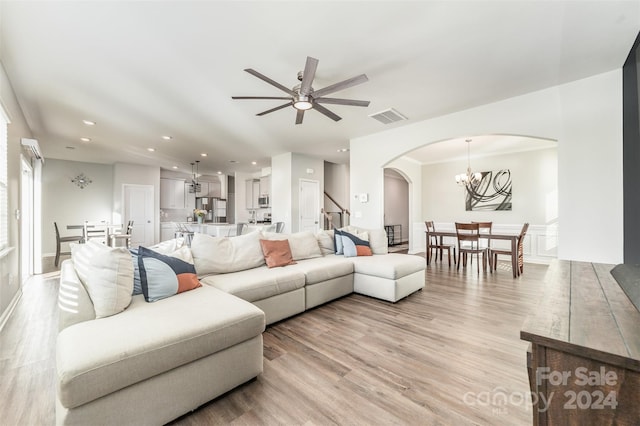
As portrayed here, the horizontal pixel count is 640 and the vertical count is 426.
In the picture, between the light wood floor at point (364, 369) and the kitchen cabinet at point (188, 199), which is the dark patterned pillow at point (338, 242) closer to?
the light wood floor at point (364, 369)

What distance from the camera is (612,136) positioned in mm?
3016

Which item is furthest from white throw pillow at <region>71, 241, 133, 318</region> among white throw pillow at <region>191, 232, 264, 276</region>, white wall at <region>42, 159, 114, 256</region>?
white wall at <region>42, 159, 114, 256</region>

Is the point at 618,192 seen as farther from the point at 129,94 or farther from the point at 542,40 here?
the point at 129,94

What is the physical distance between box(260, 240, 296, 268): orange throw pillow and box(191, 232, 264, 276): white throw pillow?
0.23 ft

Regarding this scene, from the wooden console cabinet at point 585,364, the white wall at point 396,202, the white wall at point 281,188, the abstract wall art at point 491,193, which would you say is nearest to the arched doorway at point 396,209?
the white wall at point 396,202

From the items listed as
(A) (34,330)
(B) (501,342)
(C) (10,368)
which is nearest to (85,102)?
(A) (34,330)

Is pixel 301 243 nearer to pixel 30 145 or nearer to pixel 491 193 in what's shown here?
pixel 30 145

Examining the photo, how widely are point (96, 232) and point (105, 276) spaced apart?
18.1 ft

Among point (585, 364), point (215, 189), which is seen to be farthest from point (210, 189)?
point (585, 364)

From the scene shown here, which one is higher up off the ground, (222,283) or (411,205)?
(411,205)

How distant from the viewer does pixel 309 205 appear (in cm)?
740

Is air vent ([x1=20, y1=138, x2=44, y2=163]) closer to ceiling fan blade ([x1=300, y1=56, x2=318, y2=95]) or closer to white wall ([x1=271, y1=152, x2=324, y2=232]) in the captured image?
ceiling fan blade ([x1=300, y1=56, x2=318, y2=95])

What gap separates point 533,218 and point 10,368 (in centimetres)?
872

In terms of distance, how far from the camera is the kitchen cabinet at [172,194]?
9.68 meters
